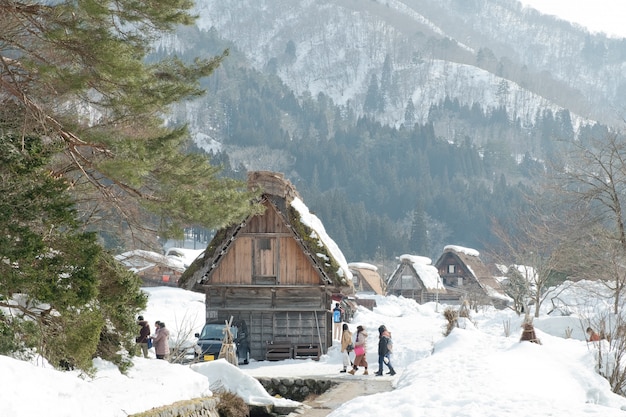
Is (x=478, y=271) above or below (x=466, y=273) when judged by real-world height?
above

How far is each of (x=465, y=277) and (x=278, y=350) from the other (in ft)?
173

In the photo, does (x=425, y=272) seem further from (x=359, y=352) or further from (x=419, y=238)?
(x=419, y=238)

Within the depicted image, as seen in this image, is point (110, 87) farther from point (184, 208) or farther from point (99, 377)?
point (99, 377)

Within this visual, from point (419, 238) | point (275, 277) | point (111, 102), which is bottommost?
point (275, 277)

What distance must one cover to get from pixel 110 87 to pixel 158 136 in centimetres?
135

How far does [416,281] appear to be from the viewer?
70812 millimetres

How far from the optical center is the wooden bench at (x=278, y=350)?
26766 mm

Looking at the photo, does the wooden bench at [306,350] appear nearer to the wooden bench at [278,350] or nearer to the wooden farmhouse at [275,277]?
the wooden farmhouse at [275,277]

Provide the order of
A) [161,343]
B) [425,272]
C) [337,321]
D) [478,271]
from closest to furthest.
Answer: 1. [161,343]
2. [337,321]
3. [425,272]
4. [478,271]

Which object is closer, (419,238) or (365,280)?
(365,280)

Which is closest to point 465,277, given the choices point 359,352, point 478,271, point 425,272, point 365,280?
point 478,271

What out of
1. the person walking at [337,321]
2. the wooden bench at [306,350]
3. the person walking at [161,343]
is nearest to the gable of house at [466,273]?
the person walking at [337,321]

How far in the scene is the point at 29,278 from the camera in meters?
9.51

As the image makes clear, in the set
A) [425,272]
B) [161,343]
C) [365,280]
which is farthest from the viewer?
[365,280]
